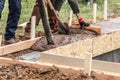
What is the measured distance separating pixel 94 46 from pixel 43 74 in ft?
7.39

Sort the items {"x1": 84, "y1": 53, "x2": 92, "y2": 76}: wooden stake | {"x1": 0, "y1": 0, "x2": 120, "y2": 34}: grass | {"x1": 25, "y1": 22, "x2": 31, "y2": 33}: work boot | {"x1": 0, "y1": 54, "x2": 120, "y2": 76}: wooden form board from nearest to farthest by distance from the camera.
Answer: {"x1": 84, "y1": 53, "x2": 92, "y2": 76}: wooden stake, {"x1": 0, "y1": 54, "x2": 120, "y2": 76}: wooden form board, {"x1": 25, "y1": 22, "x2": 31, "y2": 33}: work boot, {"x1": 0, "y1": 0, "x2": 120, "y2": 34}: grass

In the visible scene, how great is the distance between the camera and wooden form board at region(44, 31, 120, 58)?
5732 mm

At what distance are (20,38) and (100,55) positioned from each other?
1484 millimetres

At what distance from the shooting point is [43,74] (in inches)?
172

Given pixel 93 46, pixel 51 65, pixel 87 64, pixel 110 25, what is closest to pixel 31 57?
pixel 51 65

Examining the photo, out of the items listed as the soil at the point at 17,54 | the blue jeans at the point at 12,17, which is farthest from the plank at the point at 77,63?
the blue jeans at the point at 12,17

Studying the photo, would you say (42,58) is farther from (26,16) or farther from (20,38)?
→ (26,16)

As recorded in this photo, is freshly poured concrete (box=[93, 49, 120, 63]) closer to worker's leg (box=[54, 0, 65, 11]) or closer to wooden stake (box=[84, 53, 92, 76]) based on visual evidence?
worker's leg (box=[54, 0, 65, 11])

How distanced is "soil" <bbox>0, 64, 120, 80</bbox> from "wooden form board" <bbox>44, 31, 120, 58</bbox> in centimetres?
88

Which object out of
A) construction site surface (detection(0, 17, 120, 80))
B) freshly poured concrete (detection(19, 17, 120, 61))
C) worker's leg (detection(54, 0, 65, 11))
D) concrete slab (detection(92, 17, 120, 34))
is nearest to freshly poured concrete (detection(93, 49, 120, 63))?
freshly poured concrete (detection(19, 17, 120, 61))

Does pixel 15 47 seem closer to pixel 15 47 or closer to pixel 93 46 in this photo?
pixel 15 47

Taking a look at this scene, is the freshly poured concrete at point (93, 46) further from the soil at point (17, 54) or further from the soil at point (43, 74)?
the soil at point (43, 74)

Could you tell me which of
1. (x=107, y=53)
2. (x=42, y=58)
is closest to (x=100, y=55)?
(x=107, y=53)

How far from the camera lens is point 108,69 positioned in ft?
14.3
